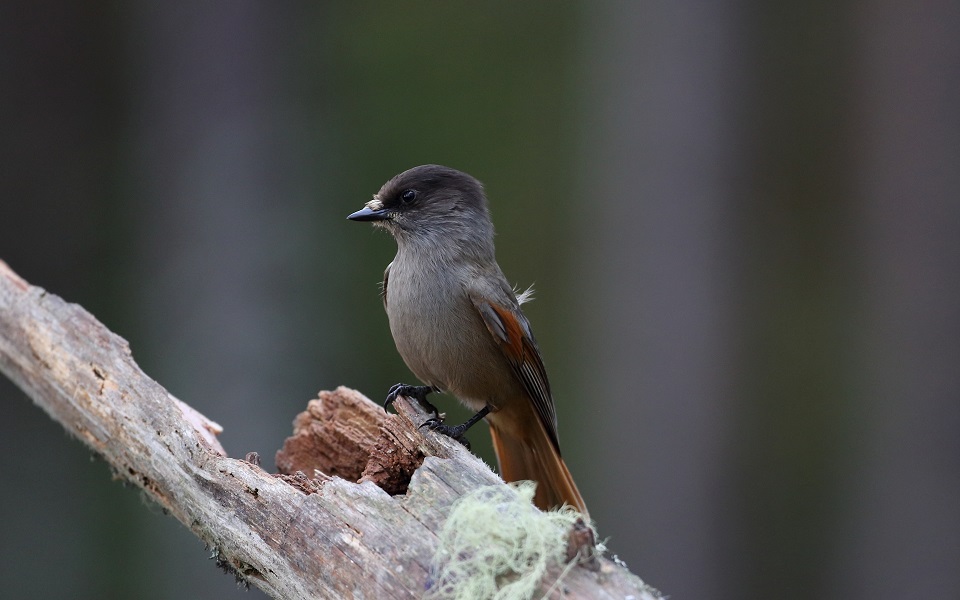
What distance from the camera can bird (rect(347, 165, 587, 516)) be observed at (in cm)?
473

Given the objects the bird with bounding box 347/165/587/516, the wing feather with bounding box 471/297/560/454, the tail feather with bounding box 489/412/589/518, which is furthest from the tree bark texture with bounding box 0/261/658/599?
the tail feather with bounding box 489/412/589/518

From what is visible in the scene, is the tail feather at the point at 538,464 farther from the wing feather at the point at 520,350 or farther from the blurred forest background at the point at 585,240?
the blurred forest background at the point at 585,240

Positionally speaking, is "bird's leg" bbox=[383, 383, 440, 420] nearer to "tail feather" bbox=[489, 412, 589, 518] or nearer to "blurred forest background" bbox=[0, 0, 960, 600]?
"tail feather" bbox=[489, 412, 589, 518]

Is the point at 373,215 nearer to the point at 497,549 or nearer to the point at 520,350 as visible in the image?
the point at 520,350

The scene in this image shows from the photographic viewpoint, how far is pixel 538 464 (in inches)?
197

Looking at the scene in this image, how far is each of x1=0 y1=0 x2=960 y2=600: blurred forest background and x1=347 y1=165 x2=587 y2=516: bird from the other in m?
3.06

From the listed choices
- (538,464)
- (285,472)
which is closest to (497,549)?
(285,472)

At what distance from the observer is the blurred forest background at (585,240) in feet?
24.7

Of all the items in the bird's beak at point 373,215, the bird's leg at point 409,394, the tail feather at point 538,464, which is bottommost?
the tail feather at point 538,464

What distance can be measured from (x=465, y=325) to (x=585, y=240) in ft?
14.9

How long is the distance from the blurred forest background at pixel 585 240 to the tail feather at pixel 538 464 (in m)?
2.96

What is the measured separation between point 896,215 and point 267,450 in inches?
206

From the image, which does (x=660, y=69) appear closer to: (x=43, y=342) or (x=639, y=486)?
(x=639, y=486)

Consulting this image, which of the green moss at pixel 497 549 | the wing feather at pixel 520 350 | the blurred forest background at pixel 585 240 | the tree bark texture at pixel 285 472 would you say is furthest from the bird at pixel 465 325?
the blurred forest background at pixel 585 240
